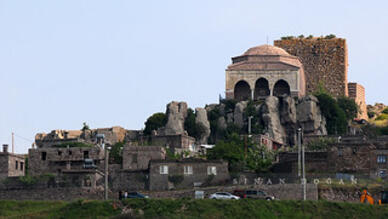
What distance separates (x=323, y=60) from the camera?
185250 mm

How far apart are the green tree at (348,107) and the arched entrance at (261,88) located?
11.0 metres

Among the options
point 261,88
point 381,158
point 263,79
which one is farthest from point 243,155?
point 261,88

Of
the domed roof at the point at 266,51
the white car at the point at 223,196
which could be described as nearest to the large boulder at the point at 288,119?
the domed roof at the point at 266,51

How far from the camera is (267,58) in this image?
168 metres

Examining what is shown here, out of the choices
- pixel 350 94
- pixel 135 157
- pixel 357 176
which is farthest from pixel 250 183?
pixel 350 94

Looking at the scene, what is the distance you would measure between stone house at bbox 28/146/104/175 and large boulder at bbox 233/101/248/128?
94.5 ft

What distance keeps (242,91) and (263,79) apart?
367 centimetres

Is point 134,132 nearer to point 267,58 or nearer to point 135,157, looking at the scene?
point 267,58

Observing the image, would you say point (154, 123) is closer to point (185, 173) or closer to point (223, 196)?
point (185, 173)

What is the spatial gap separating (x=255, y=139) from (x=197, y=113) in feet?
59.3

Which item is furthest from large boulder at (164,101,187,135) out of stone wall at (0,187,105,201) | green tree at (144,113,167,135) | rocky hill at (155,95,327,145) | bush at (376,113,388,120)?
stone wall at (0,187,105,201)

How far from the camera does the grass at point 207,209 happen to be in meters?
84.6

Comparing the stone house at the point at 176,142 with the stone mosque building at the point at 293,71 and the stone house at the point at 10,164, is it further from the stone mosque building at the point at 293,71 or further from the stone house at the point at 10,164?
the stone mosque building at the point at 293,71

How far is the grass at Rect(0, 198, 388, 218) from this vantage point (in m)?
84.6
